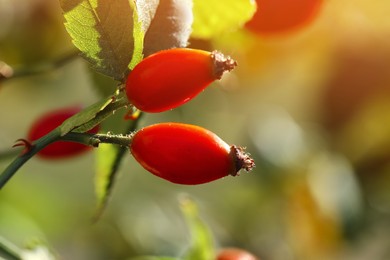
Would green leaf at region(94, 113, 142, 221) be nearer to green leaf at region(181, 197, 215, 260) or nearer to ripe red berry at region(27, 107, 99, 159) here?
ripe red berry at region(27, 107, 99, 159)

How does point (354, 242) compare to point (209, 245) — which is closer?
point (209, 245)

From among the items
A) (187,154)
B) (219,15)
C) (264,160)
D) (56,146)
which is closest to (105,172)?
(56,146)

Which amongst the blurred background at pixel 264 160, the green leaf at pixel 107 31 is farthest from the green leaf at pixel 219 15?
the blurred background at pixel 264 160

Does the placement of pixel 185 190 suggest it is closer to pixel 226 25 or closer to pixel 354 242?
pixel 354 242

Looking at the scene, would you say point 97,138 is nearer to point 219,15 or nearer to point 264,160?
point 219,15

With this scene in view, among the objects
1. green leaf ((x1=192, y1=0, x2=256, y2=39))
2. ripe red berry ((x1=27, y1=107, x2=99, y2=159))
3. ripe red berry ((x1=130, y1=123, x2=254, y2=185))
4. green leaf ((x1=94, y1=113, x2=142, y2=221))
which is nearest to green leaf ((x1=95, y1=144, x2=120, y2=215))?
green leaf ((x1=94, y1=113, x2=142, y2=221))

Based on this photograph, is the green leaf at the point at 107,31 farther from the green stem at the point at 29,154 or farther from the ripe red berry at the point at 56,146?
the ripe red berry at the point at 56,146

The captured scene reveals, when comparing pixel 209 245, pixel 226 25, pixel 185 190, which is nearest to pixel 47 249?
pixel 209 245
